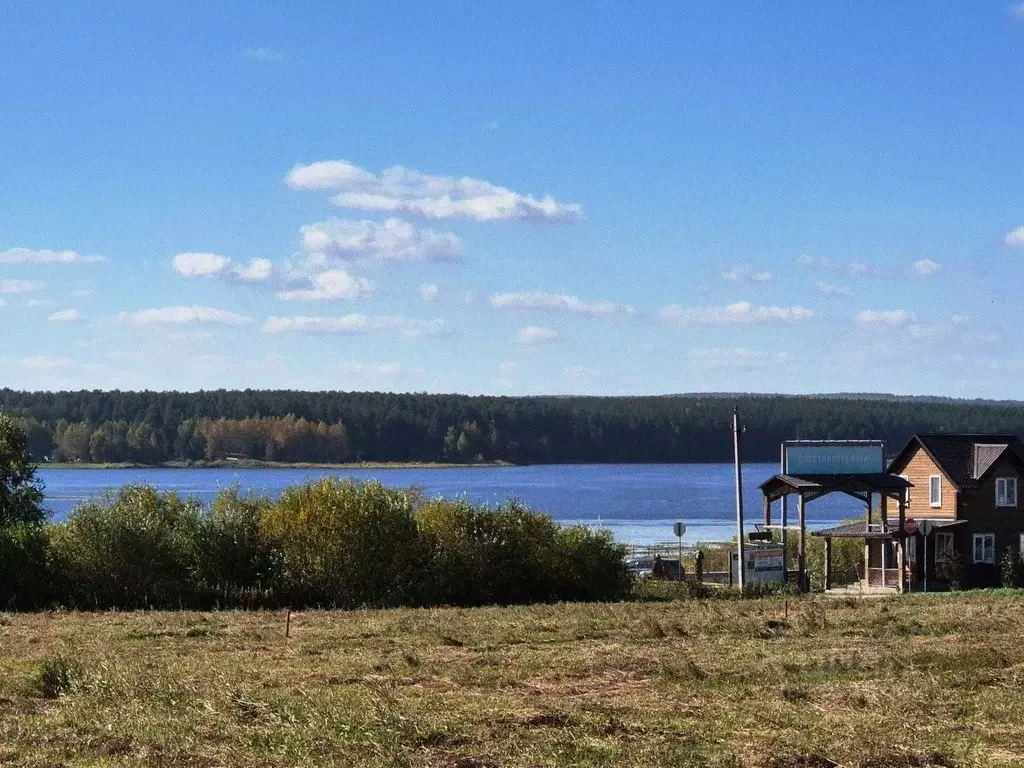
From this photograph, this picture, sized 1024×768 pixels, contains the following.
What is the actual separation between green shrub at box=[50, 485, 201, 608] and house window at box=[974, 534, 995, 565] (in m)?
30.7

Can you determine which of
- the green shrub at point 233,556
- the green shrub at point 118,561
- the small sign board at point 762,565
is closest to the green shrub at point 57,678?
the green shrub at point 118,561

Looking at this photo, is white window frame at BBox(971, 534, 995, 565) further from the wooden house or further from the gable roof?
the gable roof

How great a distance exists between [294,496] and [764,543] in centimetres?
1720

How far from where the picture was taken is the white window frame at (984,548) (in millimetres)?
57094

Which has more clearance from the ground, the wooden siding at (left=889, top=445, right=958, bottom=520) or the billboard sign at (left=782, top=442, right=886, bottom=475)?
the billboard sign at (left=782, top=442, right=886, bottom=475)

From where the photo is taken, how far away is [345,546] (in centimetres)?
4325

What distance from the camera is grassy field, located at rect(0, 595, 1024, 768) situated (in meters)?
15.1

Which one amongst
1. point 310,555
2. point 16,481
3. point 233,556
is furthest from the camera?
point 16,481

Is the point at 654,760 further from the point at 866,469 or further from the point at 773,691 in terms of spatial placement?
the point at 866,469

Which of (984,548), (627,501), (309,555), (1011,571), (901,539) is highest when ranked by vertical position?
(309,555)

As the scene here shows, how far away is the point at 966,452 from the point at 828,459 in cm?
978

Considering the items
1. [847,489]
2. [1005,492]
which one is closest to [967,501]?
[1005,492]

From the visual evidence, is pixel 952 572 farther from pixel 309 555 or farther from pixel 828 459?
pixel 309 555

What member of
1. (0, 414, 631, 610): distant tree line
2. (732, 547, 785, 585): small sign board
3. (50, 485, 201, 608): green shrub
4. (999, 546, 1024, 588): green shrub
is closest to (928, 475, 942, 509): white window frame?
Answer: (999, 546, 1024, 588): green shrub
